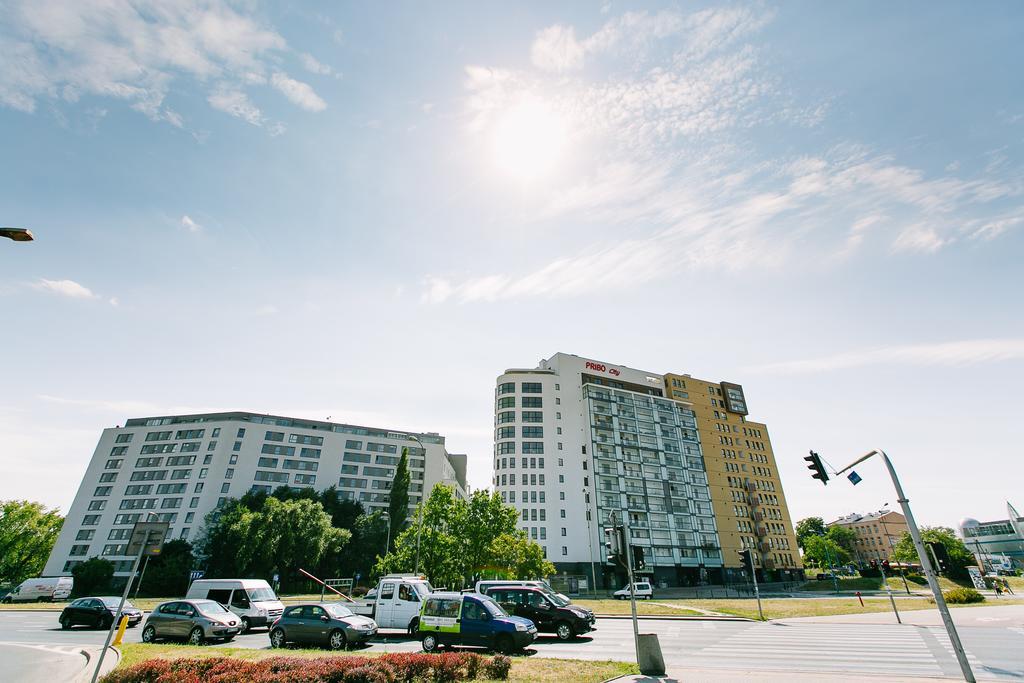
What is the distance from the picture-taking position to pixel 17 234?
841 cm

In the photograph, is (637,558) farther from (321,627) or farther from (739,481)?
(739,481)

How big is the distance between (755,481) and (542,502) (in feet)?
158

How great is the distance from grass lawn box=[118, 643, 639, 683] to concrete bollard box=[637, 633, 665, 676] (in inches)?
12.2

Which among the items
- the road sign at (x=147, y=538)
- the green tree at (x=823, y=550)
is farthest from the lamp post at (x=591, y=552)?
the green tree at (x=823, y=550)

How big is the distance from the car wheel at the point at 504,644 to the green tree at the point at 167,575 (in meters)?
64.4

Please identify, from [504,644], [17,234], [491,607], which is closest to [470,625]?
[491,607]

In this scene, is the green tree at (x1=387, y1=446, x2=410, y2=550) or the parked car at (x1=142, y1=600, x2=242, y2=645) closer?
the parked car at (x1=142, y1=600, x2=242, y2=645)

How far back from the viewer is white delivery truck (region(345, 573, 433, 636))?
811 inches

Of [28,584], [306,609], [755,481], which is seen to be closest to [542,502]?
[755,481]

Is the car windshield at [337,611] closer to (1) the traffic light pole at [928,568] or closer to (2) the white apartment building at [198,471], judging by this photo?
(1) the traffic light pole at [928,568]

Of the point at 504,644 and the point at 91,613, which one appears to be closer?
the point at 504,644

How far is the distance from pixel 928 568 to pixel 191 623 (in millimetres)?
25118

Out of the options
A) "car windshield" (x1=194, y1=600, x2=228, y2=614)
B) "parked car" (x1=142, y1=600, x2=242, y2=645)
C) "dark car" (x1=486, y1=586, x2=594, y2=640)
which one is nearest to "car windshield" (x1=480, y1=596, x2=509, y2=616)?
"dark car" (x1=486, y1=586, x2=594, y2=640)

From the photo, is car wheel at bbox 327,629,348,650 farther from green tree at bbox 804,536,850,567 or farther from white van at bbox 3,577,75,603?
green tree at bbox 804,536,850,567
